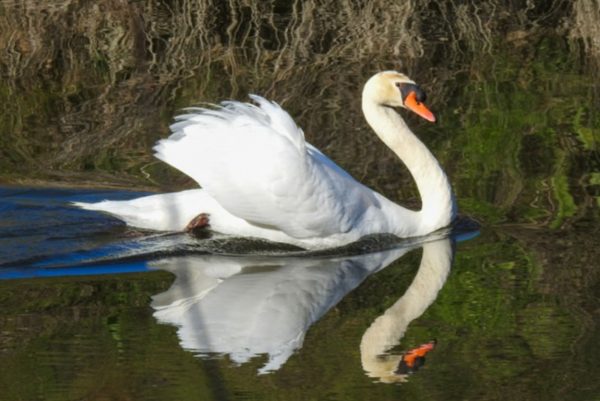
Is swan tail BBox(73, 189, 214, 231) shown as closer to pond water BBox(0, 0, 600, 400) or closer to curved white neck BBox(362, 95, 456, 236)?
pond water BBox(0, 0, 600, 400)

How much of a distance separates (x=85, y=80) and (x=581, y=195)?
4.61 metres

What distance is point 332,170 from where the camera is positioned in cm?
870

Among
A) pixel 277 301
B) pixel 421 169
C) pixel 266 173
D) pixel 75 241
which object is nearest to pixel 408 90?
pixel 421 169

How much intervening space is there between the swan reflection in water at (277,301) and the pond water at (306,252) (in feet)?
0.06

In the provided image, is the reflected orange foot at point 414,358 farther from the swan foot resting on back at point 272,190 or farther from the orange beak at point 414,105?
the orange beak at point 414,105

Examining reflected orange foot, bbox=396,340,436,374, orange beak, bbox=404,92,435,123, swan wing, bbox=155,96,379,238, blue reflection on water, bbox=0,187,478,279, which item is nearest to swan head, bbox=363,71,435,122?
orange beak, bbox=404,92,435,123

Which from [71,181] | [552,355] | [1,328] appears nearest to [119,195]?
[71,181]

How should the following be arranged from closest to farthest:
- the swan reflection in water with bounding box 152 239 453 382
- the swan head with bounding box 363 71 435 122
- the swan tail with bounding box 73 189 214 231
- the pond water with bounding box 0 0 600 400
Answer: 1. the pond water with bounding box 0 0 600 400
2. the swan reflection in water with bounding box 152 239 453 382
3. the swan tail with bounding box 73 189 214 231
4. the swan head with bounding box 363 71 435 122

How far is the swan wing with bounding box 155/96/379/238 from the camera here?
843 centimetres

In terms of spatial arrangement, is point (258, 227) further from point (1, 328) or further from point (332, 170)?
point (1, 328)

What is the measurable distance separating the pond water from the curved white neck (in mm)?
133

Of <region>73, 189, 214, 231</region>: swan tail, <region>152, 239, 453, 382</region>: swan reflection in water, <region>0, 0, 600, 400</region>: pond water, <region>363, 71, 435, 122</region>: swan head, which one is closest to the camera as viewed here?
<region>0, 0, 600, 400</region>: pond water

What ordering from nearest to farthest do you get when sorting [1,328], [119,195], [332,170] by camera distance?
[1,328] < [332,170] < [119,195]

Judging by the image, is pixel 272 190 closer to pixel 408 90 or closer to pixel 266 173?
pixel 266 173
